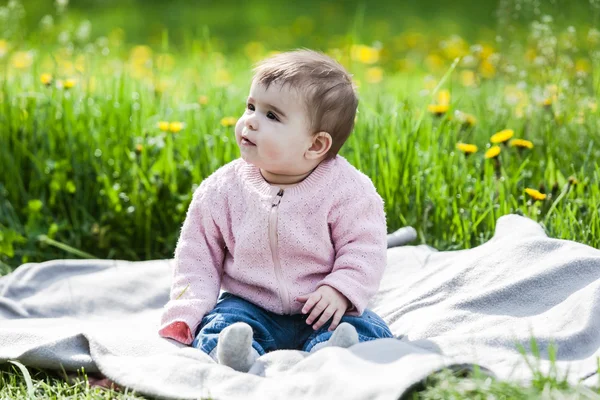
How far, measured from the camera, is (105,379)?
7.19 feet

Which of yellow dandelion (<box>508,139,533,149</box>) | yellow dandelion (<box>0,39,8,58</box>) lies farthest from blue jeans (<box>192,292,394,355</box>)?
yellow dandelion (<box>0,39,8,58</box>)

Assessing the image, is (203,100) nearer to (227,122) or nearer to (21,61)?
(227,122)

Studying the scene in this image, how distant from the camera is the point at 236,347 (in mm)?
2070

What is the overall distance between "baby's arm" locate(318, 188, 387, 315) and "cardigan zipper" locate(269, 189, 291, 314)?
103mm

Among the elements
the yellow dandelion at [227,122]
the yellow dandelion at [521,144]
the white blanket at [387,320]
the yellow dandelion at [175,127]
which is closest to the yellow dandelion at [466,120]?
the yellow dandelion at [521,144]

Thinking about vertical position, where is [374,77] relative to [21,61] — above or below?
below

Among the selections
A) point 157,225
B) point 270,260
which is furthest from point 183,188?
point 270,260

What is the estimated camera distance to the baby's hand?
2230 millimetres

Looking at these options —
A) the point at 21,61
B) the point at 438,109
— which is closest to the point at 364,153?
the point at 438,109

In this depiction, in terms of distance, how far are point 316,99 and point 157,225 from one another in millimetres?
1287

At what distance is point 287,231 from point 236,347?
1.21ft

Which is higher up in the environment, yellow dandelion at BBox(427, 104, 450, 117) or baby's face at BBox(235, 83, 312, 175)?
baby's face at BBox(235, 83, 312, 175)

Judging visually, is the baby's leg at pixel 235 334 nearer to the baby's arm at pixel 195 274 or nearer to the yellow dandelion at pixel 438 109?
the baby's arm at pixel 195 274

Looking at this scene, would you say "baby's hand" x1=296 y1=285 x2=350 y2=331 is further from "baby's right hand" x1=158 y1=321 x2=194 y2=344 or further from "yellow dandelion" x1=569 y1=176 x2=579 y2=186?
"yellow dandelion" x1=569 y1=176 x2=579 y2=186
